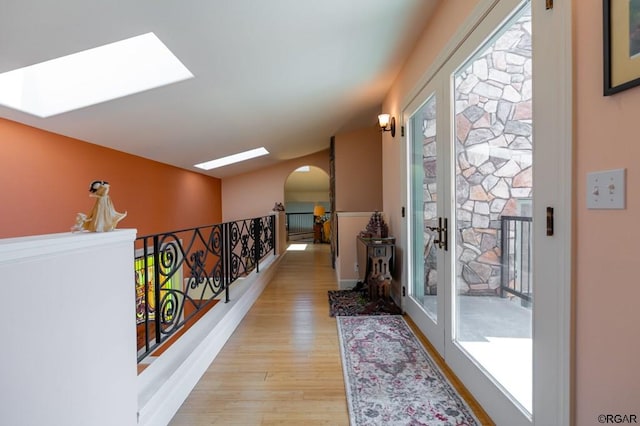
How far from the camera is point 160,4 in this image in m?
1.72

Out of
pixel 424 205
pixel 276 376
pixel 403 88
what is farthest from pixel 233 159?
pixel 276 376

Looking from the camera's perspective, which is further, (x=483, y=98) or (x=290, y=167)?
(x=290, y=167)

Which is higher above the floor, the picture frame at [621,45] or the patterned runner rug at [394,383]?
the picture frame at [621,45]

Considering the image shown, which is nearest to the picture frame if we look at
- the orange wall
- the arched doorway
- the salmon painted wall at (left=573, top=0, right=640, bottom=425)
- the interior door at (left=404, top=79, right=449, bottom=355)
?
the salmon painted wall at (left=573, top=0, right=640, bottom=425)

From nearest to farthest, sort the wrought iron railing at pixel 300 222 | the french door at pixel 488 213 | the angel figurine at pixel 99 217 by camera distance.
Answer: the angel figurine at pixel 99 217, the french door at pixel 488 213, the wrought iron railing at pixel 300 222

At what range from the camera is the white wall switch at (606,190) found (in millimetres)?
897

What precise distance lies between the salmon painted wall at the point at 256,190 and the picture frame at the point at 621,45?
7461mm

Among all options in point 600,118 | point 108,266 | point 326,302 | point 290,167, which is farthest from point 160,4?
point 290,167

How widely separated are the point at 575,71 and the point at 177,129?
12.7 ft

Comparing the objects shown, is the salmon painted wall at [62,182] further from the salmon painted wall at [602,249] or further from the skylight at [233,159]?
the salmon painted wall at [602,249]

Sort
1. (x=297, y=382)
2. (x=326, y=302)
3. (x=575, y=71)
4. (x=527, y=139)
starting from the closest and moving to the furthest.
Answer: (x=575, y=71)
(x=527, y=139)
(x=297, y=382)
(x=326, y=302)

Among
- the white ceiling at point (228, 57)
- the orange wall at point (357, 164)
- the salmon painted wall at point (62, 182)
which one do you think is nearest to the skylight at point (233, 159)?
the salmon painted wall at point (62, 182)

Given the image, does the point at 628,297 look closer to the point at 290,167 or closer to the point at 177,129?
the point at 177,129

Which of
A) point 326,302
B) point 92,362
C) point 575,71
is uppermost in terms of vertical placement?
point 575,71
